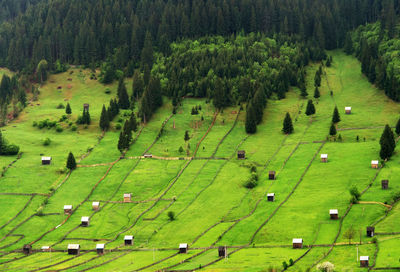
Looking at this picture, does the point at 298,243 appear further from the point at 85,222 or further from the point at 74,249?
the point at 85,222

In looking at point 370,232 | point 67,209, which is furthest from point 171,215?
point 370,232

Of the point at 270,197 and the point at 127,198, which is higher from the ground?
the point at 270,197

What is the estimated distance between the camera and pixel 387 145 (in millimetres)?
190625

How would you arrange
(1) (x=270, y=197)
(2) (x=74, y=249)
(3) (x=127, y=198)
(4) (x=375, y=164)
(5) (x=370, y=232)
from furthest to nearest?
(3) (x=127, y=198), (4) (x=375, y=164), (1) (x=270, y=197), (2) (x=74, y=249), (5) (x=370, y=232)

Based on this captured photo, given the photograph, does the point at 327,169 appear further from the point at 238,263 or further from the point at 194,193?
Result: the point at 238,263

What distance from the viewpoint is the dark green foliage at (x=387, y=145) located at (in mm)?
190375

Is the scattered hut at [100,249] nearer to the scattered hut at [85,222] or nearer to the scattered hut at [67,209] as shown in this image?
the scattered hut at [85,222]

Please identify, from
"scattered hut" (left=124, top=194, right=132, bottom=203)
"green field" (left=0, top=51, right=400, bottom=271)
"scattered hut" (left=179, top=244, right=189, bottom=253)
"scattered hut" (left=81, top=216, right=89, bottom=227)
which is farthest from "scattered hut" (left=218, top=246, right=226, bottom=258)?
"scattered hut" (left=124, top=194, right=132, bottom=203)

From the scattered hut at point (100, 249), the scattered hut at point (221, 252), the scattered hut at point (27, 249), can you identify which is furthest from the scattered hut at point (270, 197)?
the scattered hut at point (27, 249)

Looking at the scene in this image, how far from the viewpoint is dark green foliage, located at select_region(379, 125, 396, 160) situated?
190375mm

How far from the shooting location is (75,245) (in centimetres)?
16338

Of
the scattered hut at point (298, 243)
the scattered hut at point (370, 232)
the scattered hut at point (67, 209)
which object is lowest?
the scattered hut at point (67, 209)

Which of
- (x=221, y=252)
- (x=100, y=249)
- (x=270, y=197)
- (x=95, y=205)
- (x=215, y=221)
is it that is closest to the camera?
(x=221, y=252)

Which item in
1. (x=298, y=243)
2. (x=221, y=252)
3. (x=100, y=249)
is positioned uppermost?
(x=298, y=243)
